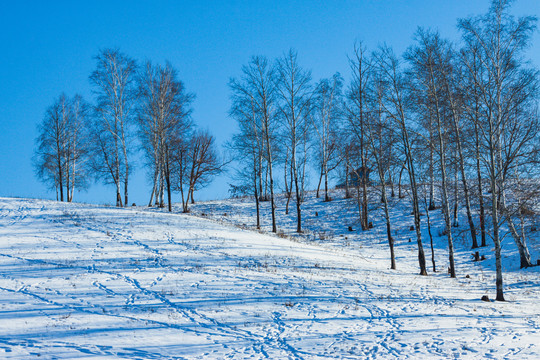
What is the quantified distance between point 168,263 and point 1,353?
22.2 feet

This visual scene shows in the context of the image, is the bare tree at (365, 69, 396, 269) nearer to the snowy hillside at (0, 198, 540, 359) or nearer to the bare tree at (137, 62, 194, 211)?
the snowy hillside at (0, 198, 540, 359)

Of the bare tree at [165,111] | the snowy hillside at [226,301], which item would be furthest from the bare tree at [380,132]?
the bare tree at [165,111]

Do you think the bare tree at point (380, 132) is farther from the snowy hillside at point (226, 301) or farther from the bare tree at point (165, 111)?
the bare tree at point (165, 111)

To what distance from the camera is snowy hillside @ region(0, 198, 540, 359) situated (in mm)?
7504

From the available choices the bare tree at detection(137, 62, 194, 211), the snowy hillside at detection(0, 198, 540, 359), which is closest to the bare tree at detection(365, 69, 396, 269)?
the snowy hillside at detection(0, 198, 540, 359)

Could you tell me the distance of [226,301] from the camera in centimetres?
1012

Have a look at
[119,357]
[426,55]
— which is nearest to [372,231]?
[426,55]

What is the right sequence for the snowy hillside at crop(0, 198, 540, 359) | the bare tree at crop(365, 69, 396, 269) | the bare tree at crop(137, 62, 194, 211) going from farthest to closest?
the bare tree at crop(137, 62, 194, 211) < the bare tree at crop(365, 69, 396, 269) < the snowy hillside at crop(0, 198, 540, 359)

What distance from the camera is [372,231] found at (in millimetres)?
27516

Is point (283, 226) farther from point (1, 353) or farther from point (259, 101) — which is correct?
point (1, 353)

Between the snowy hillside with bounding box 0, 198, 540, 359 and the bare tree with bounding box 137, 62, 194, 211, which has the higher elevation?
the bare tree with bounding box 137, 62, 194, 211

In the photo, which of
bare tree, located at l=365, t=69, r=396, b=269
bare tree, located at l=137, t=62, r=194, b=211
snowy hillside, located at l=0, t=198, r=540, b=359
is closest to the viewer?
snowy hillside, located at l=0, t=198, r=540, b=359

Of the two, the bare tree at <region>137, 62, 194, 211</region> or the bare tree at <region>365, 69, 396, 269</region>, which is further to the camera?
the bare tree at <region>137, 62, 194, 211</region>

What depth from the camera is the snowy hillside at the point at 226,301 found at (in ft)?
24.6
